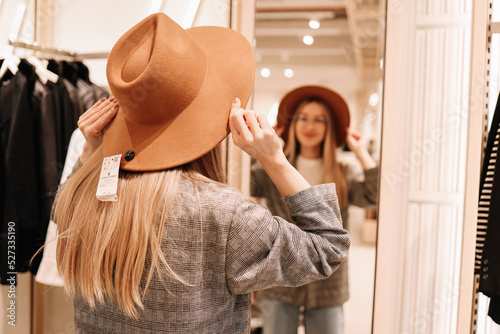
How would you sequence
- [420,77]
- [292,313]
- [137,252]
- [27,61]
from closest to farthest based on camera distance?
[137,252], [420,77], [27,61], [292,313]

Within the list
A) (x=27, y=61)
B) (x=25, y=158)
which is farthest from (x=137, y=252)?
(x=27, y=61)

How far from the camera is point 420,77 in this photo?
146 cm

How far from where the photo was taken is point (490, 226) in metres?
1.24

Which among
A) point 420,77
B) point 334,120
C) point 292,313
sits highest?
point 420,77

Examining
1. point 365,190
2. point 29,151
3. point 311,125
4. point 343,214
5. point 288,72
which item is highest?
point 288,72

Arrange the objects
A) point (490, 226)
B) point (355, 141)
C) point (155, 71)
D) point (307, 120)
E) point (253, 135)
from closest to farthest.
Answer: point (155, 71)
point (253, 135)
point (490, 226)
point (355, 141)
point (307, 120)

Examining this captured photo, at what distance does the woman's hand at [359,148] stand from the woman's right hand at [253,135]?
0.78m

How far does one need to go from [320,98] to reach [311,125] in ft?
0.39

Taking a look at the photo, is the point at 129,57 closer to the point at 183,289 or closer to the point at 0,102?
the point at 183,289

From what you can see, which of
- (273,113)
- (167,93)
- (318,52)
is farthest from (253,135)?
(318,52)

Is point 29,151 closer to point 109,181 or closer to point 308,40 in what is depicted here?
point 109,181

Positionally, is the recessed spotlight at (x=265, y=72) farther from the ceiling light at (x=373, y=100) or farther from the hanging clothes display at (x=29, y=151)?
the hanging clothes display at (x=29, y=151)

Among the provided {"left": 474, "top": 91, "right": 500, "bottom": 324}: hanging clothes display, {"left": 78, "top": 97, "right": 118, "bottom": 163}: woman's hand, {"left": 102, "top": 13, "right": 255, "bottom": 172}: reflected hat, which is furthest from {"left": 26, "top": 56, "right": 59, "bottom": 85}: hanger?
{"left": 474, "top": 91, "right": 500, "bottom": 324}: hanging clothes display

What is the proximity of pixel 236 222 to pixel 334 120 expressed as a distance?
98 cm
